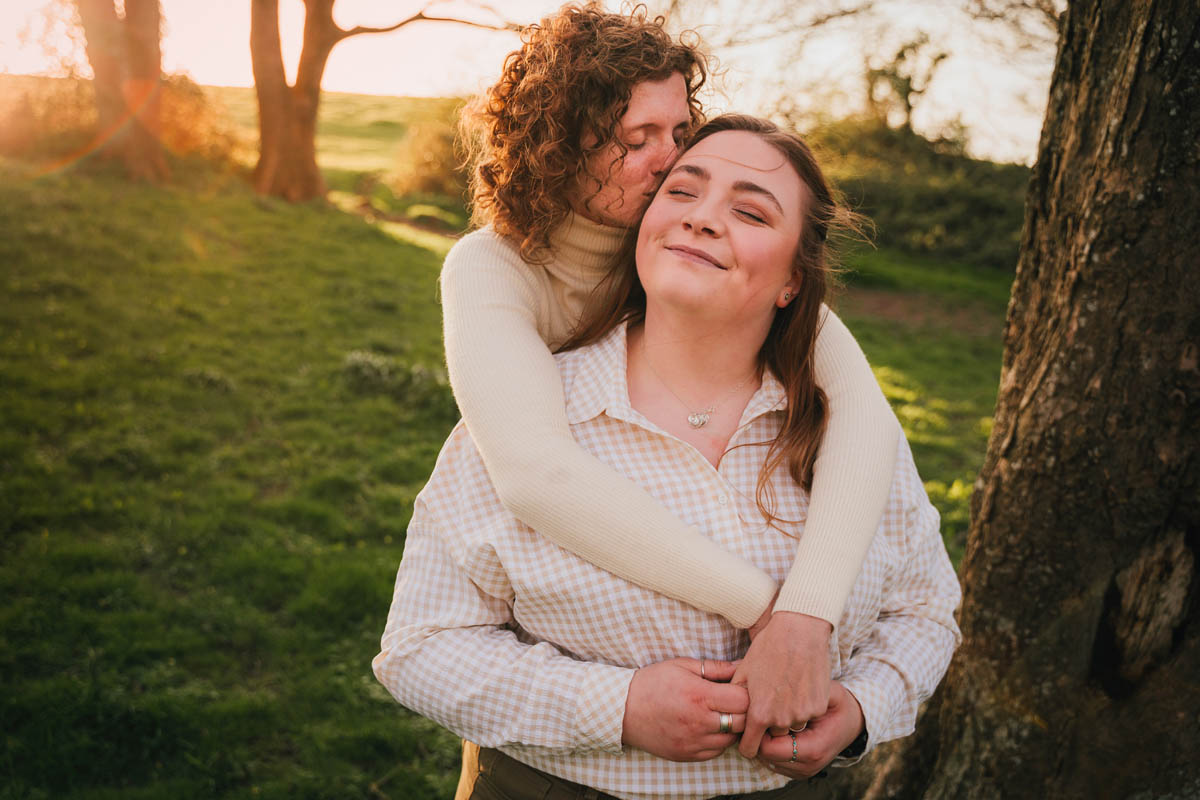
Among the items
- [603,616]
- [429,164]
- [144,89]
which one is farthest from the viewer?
[429,164]

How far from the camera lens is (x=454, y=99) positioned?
75.2ft

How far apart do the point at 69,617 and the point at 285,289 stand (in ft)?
22.6

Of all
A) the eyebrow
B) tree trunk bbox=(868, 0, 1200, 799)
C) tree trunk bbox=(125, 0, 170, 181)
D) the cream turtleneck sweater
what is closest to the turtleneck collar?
the cream turtleneck sweater

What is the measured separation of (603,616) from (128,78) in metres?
16.0

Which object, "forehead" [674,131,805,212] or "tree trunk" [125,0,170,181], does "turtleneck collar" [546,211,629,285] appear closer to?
"forehead" [674,131,805,212]

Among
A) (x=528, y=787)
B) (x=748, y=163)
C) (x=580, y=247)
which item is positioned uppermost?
(x=748, y=163)

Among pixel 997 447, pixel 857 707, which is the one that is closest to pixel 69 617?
pixel 857 707

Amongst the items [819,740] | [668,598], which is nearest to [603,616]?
[668,598]

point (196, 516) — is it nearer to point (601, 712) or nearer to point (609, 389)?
point (609, 389)

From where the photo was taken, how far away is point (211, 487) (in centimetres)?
566

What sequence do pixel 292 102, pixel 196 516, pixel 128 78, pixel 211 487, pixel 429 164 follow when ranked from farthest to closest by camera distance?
pixel 429 164 → pixel 292 102 → pixel 128 78 → pixel 211 487 → pixel 196 516

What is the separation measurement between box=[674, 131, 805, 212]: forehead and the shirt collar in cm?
48

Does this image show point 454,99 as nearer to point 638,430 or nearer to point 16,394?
point 16,394

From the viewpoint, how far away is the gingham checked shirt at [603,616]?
178cm
